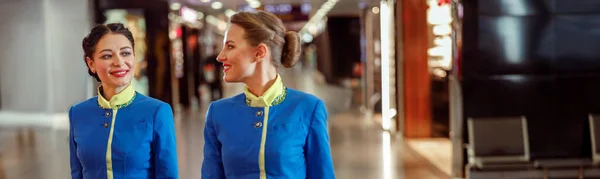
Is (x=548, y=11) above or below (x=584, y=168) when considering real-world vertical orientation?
above

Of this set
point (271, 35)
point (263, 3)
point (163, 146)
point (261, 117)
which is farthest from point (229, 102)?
point (263, 3)

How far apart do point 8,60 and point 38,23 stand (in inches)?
44.1

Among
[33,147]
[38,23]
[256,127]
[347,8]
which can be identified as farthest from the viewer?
[347,8]

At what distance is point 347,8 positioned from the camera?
1773 cm

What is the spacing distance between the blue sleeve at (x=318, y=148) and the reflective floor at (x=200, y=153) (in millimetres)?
5469

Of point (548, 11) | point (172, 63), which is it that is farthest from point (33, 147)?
point (548, 11)

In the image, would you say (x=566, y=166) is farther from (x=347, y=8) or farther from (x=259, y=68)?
(x=347, y=8)

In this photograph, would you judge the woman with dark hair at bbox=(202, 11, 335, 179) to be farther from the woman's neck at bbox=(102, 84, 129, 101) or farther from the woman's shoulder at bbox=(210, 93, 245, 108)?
the woman's neck at bbox=(102, 84, 129, 101)

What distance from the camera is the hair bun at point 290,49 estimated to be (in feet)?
7.08

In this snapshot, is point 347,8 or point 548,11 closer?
point 548,11

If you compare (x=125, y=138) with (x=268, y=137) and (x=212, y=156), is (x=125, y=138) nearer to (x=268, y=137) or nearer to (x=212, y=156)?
(x=212, y=156)

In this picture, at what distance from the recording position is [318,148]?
7.07ft

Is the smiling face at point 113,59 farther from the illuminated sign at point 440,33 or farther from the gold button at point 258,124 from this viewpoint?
the illuminated sign at point 440,33

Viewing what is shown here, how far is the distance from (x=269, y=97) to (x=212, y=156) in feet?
0.77
